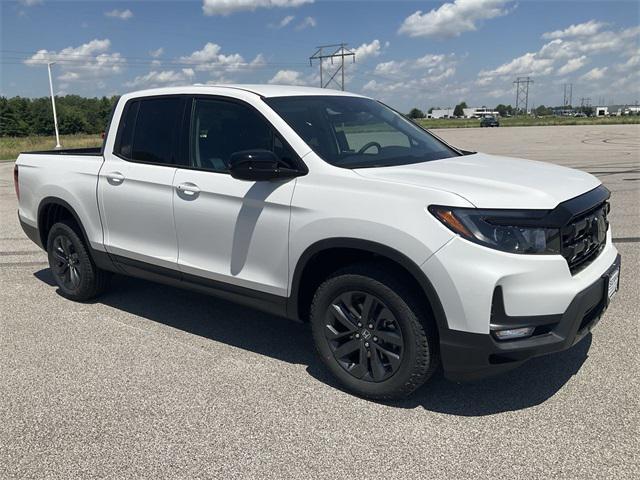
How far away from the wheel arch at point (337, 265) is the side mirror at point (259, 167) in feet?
1.61

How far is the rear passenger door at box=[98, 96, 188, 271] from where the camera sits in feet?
14.1

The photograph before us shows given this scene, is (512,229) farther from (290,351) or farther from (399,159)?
(290,351)

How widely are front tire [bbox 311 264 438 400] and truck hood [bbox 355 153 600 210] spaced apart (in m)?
0.56

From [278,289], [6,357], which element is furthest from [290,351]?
[6,357]

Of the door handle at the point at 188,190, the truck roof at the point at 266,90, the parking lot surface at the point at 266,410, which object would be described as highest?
the truck roof at the point at 266,90

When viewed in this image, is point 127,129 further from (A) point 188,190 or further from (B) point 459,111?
(B) point 459,111

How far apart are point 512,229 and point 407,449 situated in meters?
1.23

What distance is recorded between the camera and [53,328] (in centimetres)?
479

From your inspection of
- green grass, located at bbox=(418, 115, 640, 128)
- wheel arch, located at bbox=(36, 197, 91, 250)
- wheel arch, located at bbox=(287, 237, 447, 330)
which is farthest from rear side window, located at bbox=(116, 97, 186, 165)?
green grass, located at bbox=(418, 115, 640, 128)

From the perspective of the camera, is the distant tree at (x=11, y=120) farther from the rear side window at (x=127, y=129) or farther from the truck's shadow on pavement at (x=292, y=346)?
the rear side window at (x=127, y=129)

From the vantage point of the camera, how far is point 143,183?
4410 millimetres

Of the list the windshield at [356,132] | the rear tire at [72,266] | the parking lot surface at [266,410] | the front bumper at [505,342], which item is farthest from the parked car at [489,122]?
the front bumper at [505,342]

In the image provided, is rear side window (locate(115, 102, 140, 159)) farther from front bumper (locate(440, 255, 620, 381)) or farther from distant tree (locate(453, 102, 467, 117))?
distant tree (locate(453, 102, 467, 117))

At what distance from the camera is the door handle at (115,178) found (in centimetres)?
460
